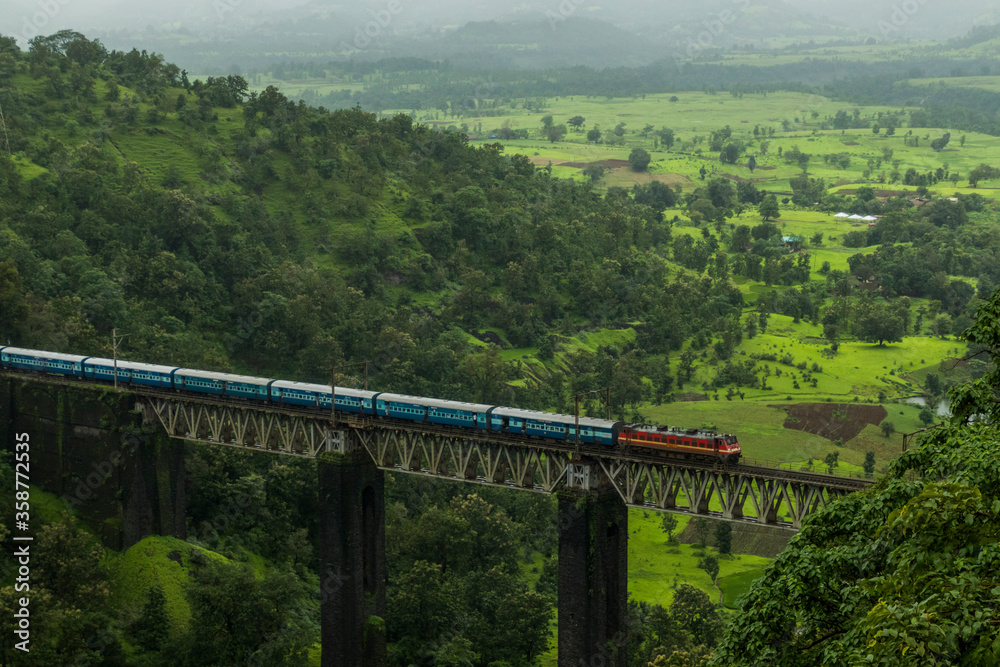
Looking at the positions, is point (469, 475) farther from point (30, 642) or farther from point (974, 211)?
point (974, 211)

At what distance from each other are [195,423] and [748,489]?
3149cm

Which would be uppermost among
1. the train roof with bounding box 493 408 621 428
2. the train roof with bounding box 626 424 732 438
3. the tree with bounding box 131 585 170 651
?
the train roof with bounding box 626 424 732 438

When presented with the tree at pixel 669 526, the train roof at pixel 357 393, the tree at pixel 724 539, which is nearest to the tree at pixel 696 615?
the tree at pixel 724 539

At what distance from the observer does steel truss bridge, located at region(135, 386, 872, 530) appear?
44500 mm

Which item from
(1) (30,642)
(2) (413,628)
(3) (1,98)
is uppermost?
(3) (1,98)

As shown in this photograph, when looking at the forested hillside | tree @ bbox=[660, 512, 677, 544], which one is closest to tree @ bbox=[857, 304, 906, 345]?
the forested hillside

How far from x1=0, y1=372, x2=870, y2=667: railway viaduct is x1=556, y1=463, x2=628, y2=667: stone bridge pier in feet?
0.20

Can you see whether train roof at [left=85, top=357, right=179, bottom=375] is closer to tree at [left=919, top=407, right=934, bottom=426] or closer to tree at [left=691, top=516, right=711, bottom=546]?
tree at [left=691, top=516, right=711, bottom=546]

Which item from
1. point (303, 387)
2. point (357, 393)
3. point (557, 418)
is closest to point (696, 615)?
point (557, 418)

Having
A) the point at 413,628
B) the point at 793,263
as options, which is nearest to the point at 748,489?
the point at 413,628

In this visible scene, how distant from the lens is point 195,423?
60719 mm

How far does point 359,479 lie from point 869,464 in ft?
177

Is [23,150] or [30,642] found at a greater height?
[23,150]

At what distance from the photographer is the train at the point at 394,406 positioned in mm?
46781
